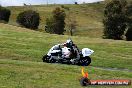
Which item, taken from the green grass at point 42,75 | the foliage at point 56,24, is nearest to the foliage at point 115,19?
the foliage at point 56,24

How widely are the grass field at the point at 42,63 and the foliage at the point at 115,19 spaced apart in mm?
34697

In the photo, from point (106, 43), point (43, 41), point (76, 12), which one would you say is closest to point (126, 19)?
point (106, 43)

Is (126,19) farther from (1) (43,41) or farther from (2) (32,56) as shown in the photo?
(2) (32,56)

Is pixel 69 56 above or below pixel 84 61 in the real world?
above

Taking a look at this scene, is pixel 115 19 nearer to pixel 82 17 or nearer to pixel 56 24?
pixel 56 24

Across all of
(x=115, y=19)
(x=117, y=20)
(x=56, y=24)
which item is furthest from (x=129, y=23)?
(x=56, y=24)

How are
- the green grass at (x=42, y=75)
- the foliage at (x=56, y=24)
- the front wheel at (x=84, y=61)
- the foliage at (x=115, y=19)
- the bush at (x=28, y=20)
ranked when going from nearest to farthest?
the green grass at (x=42, y=75) → the front wheel at (x=84, y=61) → the foliage at (x=115, y=19) → the bush at (x=28, y=20) → the foliage at (x=56, y=24)

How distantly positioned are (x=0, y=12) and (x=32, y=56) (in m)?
62.1

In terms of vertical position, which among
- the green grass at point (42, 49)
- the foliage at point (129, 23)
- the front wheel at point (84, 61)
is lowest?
the foliage at point (129, 23)

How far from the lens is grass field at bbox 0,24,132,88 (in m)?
25.7

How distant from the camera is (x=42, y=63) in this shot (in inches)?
1289

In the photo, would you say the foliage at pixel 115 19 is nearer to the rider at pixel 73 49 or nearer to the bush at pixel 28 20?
the bush at pixel 28 20

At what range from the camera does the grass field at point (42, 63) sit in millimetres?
25656

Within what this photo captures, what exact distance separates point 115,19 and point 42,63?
64.6m
